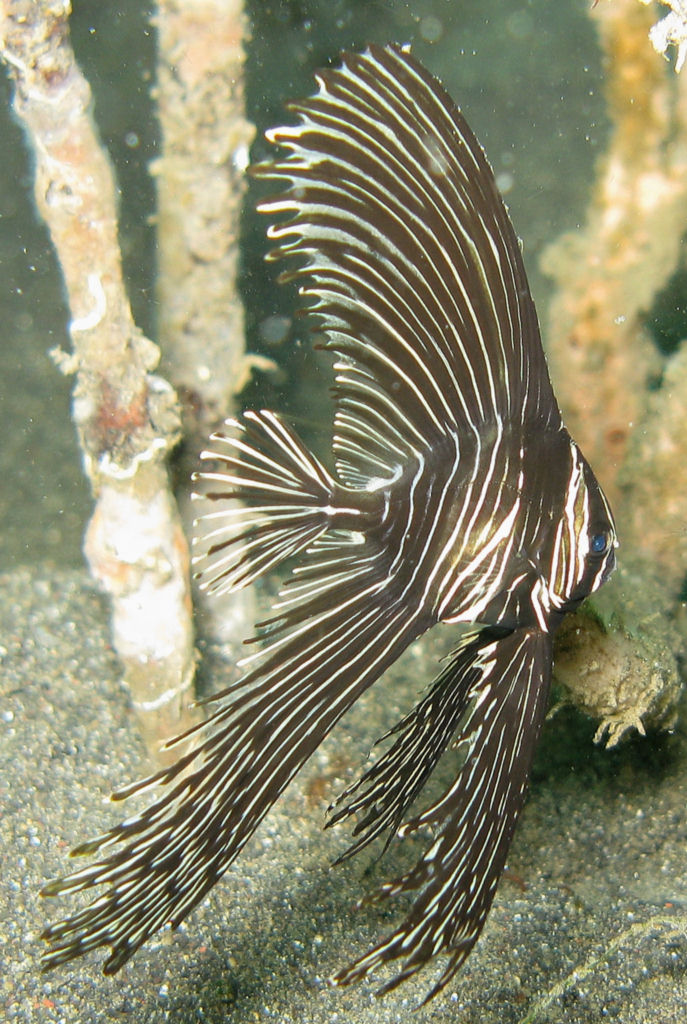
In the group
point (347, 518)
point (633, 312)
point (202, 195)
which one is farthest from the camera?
point (633, 312)

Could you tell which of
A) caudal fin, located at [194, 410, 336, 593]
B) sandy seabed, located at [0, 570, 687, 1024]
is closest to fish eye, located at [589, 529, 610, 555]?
caudal fin, located at [194, 410, 336, 593]

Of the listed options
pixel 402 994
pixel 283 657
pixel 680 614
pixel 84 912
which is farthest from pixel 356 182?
pixel 680 614

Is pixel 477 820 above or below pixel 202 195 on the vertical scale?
below

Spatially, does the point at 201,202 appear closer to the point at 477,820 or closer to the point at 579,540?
the point at 579,540

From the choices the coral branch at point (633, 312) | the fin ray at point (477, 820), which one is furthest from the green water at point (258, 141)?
the fin ray at point (477, 820)

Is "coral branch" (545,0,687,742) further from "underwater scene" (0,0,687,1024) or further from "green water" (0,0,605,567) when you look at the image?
"green water" (0,0,605,567)

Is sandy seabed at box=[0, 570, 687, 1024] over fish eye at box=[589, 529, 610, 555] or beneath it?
beneath

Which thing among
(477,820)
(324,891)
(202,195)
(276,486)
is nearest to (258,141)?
(202,195)
